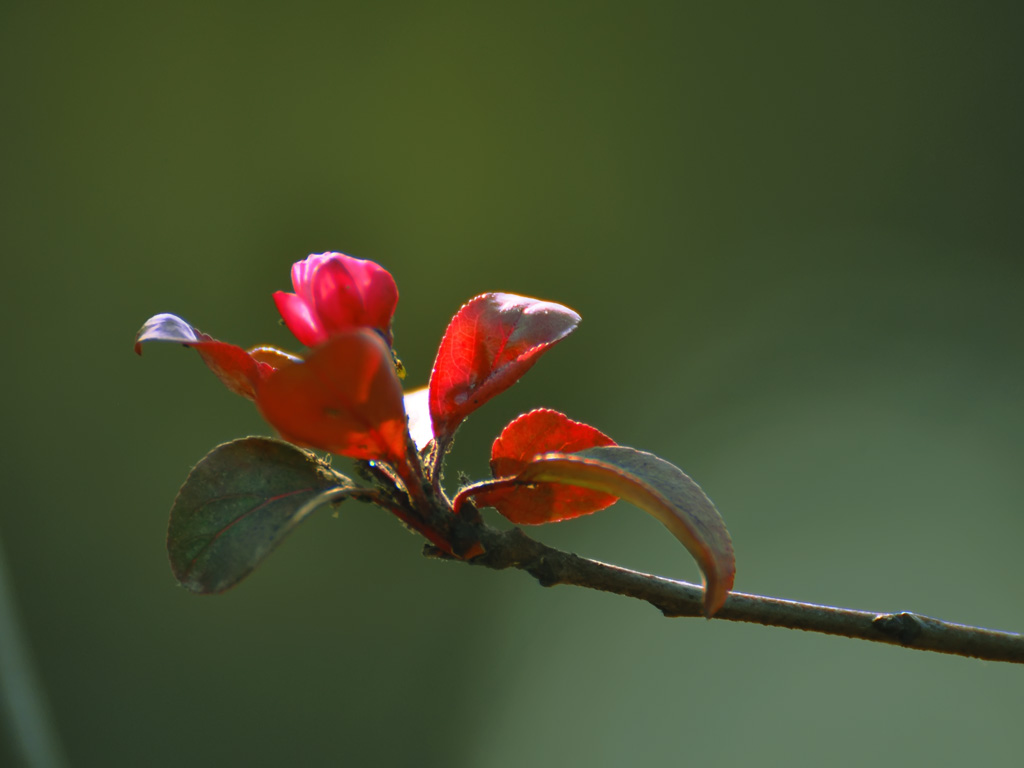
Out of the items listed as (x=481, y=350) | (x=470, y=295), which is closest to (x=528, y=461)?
(x=481, y=350)

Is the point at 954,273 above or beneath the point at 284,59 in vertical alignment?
beneath

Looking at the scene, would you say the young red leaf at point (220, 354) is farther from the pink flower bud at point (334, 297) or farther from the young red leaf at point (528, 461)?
the young red leaf at point (528, 461)

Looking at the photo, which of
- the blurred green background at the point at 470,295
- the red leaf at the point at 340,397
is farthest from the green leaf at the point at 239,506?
the blurred green background at the point at 470,295

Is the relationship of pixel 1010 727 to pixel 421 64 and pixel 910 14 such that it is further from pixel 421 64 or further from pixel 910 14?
pixel 421 64

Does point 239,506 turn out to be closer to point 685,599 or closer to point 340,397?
point 340,397

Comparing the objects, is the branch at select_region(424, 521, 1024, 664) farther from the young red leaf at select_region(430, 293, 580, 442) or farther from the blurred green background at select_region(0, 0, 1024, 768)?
the blurred green background at select_region(0, 0, 1024, 768)

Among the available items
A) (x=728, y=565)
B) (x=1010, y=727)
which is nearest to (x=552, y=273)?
(x=1010, y=727)

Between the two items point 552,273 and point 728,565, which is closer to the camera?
point 728,565
